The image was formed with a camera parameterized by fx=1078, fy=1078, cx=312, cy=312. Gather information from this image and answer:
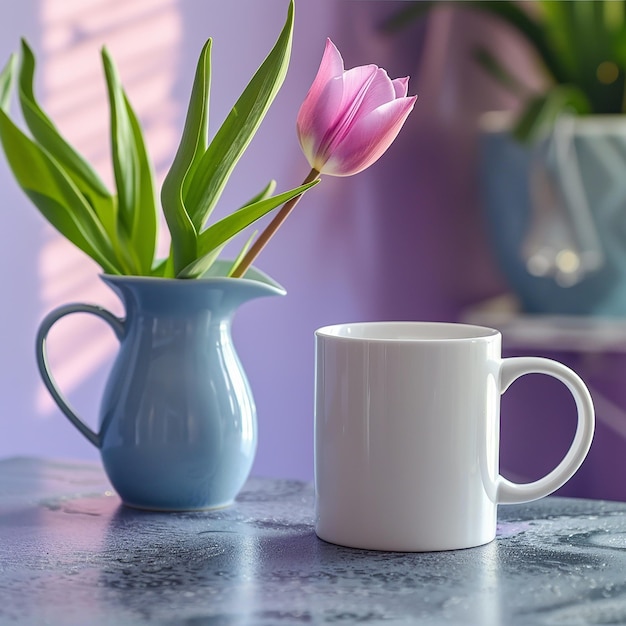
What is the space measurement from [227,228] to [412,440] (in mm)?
175

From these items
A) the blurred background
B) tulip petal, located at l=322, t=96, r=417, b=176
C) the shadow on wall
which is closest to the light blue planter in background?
the blurred background

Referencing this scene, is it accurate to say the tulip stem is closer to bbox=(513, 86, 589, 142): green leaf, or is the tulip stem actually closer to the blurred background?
the blurred background

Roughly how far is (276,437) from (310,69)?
1.63 feet

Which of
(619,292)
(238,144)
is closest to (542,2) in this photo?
(619,292)

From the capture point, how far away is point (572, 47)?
1858 mm

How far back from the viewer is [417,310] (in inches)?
76.0

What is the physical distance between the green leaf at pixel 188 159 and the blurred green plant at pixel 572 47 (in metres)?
1.16

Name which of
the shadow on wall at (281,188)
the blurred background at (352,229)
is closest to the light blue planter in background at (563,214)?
the blurred background at (352,229)

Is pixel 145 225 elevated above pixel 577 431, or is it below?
above

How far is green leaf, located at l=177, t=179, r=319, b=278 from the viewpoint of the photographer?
2.15 feet

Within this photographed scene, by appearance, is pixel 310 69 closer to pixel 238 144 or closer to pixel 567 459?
pixel 238 144

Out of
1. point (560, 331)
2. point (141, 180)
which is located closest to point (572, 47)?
point (560, 331)

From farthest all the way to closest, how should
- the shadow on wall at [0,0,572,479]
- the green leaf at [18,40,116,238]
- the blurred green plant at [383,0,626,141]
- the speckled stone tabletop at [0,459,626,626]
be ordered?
the blurred green plant at [383,0,626,141]
the shadow on wall at [0,0,572,479]
the green leaf at [18,40,116,238]
the speckled stone tabletop at [0,459,626,626]

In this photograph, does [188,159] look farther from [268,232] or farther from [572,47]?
[572,47]
